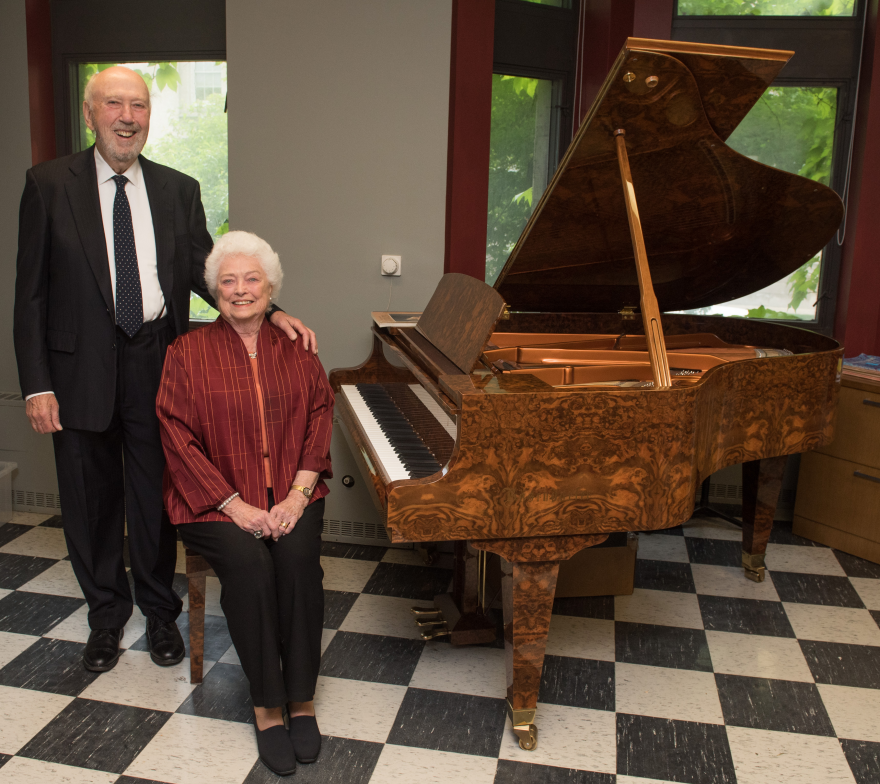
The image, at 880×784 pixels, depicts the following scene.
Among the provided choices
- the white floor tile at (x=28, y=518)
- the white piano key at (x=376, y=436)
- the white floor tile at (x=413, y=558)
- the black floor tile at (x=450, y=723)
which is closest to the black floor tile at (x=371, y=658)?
the black floor tile at (x=450, y=723)

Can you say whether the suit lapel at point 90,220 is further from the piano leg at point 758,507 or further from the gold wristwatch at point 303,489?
the piano leg at point 758,507

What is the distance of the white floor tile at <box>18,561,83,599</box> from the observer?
2842mm

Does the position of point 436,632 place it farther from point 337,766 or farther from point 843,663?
point 843,663

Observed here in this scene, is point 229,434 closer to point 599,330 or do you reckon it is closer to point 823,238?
point 599,330

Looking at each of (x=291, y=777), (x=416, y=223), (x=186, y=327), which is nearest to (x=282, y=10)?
(x=416, y=223)

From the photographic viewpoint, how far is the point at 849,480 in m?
3.28

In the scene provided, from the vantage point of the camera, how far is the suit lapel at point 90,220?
2.23 meters

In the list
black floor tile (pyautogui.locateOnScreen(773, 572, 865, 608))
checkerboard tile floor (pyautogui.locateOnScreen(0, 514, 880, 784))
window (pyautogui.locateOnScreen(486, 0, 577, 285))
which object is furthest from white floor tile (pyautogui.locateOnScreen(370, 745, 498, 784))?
window (pyautogui.locateOnScreen(486, 0, 577, 285))

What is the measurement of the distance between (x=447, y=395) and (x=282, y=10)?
5.92ft

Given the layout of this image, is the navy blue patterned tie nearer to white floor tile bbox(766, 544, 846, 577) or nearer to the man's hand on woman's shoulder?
the man's hand on woman's shoulder

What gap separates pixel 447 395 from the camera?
1967 mm

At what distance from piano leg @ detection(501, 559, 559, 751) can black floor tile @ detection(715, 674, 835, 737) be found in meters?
0.57

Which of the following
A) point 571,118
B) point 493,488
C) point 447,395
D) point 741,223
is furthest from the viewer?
point 571,118

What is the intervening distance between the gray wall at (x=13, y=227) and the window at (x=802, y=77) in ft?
9.28
